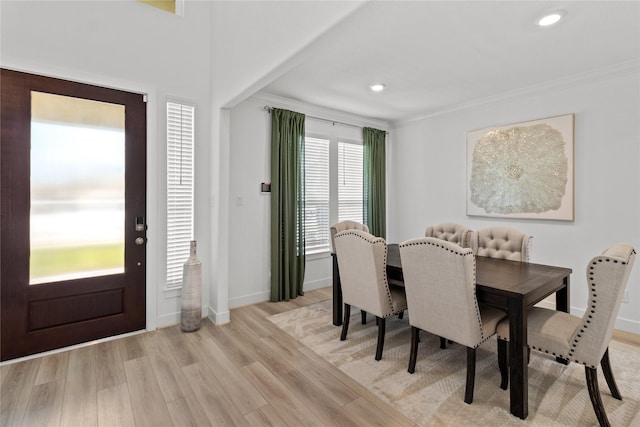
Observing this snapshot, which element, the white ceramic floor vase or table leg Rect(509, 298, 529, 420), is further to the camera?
the white ceramic floor vase

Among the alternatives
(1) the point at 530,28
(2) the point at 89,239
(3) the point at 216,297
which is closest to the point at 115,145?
(2) the point at 89,239

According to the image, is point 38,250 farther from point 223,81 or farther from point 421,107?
point 421,107

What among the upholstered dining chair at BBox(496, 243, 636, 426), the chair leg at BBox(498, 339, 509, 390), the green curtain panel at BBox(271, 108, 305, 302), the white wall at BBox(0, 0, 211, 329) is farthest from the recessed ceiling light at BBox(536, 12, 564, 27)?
the white wall at BBox(0, 0, 211, 329)

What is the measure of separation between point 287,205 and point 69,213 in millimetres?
2213

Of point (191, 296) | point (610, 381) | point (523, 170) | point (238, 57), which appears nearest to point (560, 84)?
point (523, 170)

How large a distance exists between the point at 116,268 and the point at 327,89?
2962 millimetres

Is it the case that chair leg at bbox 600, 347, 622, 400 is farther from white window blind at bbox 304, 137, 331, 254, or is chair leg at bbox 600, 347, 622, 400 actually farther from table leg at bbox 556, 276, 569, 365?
white window blind at bbox 304, 137, 331, 254

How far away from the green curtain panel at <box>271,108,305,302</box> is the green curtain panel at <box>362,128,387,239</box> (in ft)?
4.15

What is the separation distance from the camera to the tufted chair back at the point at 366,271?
248 cm

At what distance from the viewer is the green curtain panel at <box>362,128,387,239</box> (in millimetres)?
4984

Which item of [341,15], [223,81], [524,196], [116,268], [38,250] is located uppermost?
[223,81]

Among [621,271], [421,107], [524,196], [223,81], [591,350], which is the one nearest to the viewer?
[621,271]

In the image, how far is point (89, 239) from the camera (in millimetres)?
2719

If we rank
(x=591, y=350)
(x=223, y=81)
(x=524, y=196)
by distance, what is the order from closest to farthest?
(x=591, y=350)
(x=223, y=81)
(x=524, y=196)
